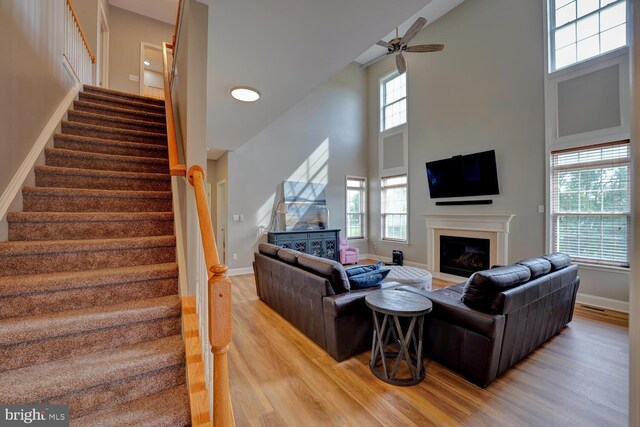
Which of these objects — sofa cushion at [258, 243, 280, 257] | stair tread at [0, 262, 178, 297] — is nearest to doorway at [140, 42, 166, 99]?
sofa cushion at [258, 243, 280, 257]

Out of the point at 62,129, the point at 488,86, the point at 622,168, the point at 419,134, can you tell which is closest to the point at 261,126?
the point at 62,129

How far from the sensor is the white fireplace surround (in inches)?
187

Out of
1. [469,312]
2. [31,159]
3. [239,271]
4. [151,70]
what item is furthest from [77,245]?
[151,70]

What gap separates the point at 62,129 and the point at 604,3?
6.79m

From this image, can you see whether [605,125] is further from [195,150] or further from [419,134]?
[195,150]

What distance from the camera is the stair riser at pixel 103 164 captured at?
2.49m

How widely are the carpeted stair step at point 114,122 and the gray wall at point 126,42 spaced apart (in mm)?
3334

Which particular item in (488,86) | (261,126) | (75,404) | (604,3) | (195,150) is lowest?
(75,404)

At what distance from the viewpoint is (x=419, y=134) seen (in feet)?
20.7

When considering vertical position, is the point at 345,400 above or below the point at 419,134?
below

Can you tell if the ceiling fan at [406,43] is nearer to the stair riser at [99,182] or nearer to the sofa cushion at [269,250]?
the sofa cushion at [269,250]

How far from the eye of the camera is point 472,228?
5.21 metres

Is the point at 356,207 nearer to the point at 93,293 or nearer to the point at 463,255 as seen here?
the point at 463,255

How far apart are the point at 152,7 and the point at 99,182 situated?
5.25 meters
